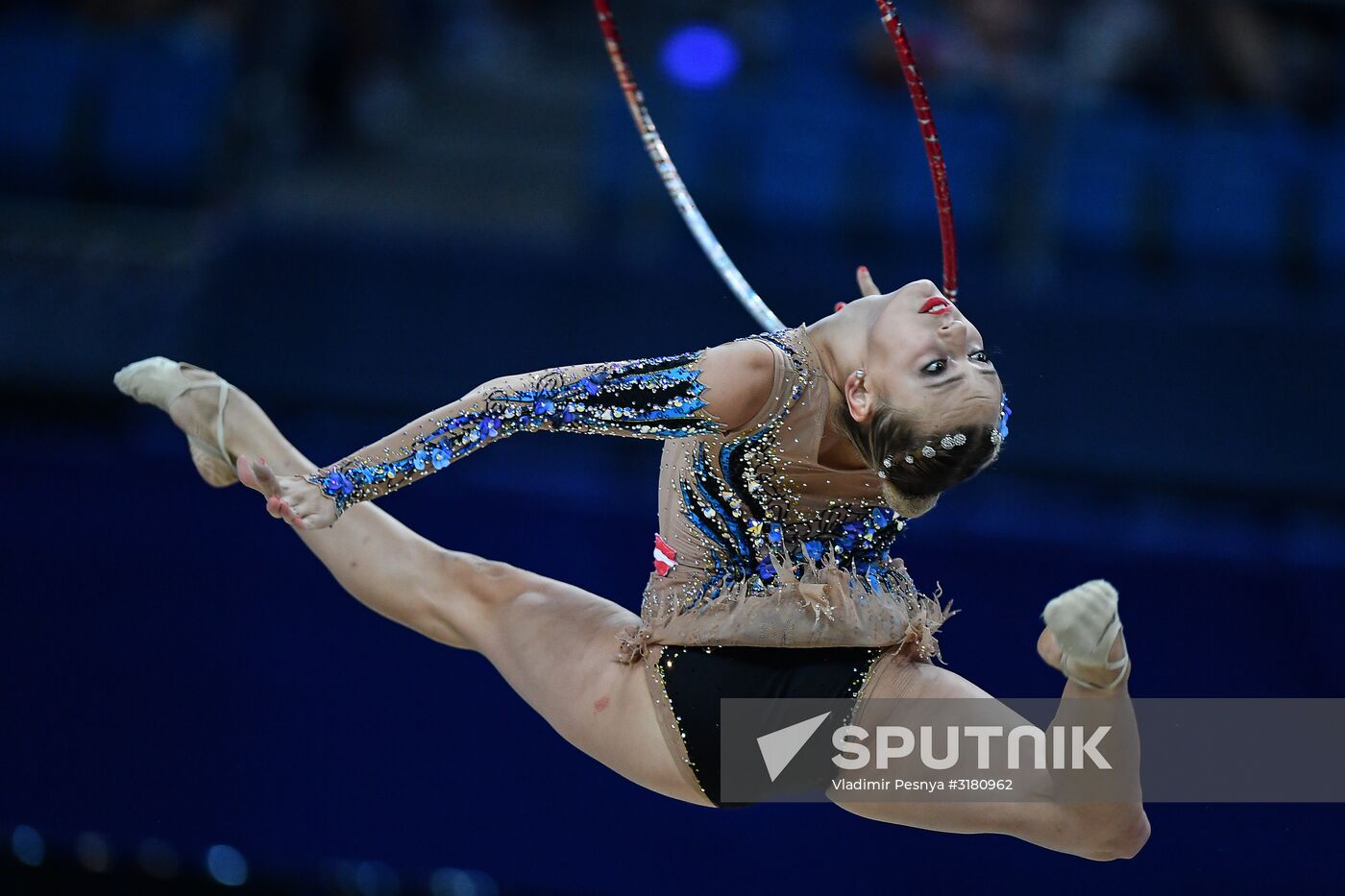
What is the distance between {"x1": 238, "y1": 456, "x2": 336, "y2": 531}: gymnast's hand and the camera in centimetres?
194

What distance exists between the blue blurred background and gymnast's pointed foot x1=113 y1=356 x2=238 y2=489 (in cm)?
95

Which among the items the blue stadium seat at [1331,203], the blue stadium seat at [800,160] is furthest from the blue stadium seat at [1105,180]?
the blue stadium seat at [800,160]

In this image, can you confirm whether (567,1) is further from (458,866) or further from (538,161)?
(458,866)

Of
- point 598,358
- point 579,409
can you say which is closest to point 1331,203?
point 598,358

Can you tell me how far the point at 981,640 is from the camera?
3.39 meters

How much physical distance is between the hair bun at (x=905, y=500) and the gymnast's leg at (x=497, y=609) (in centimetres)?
45

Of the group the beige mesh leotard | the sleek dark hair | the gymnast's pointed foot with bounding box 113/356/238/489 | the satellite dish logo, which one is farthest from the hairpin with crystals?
the gymnast's pointed foot with bounding box 113/356/238/489

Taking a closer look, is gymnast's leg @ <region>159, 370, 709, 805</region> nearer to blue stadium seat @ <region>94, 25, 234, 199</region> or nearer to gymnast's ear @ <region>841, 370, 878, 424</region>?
gymnast's ear @ <region>841, 370, 878, 424</region>

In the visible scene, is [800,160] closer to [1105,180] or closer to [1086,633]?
[1105,180]

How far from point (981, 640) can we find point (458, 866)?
1.22 metres

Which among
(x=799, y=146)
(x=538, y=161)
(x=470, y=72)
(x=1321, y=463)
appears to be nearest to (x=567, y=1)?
(x=470, y=72)

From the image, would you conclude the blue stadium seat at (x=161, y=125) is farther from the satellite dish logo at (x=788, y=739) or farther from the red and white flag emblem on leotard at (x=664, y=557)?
the satellite dish logo at (x=788, y=739)

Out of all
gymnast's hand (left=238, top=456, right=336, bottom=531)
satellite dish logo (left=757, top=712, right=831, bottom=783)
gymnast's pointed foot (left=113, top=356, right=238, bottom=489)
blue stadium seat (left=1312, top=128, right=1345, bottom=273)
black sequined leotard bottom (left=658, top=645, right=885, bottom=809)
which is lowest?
satellite dish logo (left=757, top=712, right=831, bottom=783)

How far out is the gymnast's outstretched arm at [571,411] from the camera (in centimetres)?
202
